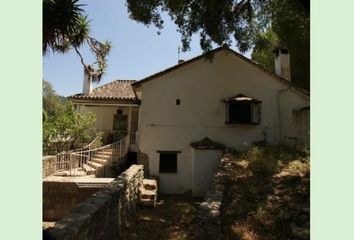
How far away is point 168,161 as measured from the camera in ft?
48.3

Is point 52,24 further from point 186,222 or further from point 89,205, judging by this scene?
point 186,222

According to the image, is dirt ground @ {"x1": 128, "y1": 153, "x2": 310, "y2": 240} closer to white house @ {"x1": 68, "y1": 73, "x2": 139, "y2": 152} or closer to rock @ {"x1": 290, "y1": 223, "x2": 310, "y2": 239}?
rock @ {"x1": 290, "y1": 223, "x2": 310, "y2": 239}

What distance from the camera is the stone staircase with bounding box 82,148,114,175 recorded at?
44.0 feet

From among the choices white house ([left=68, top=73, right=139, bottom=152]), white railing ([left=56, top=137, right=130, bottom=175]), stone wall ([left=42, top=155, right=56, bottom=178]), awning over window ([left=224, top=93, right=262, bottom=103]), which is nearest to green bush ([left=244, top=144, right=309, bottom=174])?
awning over window ([left=224, top=93, right=262, bottom=103])

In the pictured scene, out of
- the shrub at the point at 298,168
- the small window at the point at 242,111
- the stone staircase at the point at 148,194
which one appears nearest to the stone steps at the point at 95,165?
the stone staircase at the point at 148,194

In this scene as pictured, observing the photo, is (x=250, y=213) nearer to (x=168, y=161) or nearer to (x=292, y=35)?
(x=168, y=161)

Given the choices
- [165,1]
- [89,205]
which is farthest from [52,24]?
[89,205]

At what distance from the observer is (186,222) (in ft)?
29.9

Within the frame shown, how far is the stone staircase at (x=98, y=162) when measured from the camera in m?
13.4

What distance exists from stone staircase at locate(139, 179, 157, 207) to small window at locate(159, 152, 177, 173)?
99.1 inches

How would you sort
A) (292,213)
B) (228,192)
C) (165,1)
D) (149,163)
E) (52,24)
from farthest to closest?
(149,163) → (165,1) → (52,24) → (228,192) → (292,213)

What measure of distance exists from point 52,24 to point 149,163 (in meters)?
7.64

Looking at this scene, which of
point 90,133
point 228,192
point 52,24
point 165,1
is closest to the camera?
point 228,192

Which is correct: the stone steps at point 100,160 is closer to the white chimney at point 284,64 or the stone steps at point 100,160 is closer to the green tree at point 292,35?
the green tree at point 292,35
